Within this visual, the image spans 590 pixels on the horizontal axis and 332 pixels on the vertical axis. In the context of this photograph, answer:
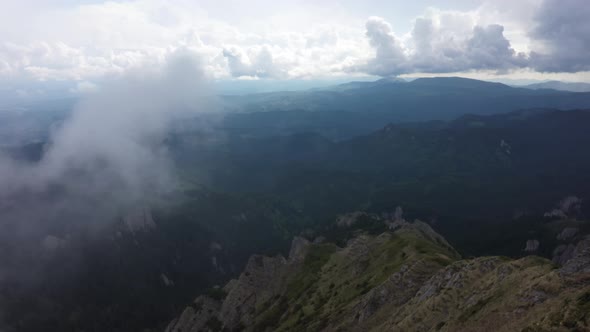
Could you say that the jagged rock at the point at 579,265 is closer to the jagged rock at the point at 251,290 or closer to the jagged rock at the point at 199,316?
the jagged rock at the point at 251,290

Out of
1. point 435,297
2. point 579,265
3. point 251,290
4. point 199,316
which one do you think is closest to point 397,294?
point 435,297

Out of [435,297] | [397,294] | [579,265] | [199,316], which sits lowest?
[199,316]

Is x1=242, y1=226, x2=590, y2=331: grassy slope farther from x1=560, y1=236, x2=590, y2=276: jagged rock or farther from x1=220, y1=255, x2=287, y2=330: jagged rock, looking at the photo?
x1=220, y1=255, x2=287, y2=330: jagged rock

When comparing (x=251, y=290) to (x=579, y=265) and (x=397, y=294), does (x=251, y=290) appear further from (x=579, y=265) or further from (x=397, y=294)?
(x=579, y=265)

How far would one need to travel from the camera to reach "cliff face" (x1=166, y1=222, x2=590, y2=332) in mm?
48250

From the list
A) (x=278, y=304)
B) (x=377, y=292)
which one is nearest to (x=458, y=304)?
(x=377, y=292)

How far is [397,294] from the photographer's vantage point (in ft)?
270

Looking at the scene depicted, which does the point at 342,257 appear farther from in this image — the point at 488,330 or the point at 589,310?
the point at 589,310

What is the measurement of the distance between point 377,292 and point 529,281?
36.8 metres

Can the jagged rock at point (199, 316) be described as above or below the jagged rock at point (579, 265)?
below

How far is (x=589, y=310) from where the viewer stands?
3781 centimetres

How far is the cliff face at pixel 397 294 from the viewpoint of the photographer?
48250 millimetres

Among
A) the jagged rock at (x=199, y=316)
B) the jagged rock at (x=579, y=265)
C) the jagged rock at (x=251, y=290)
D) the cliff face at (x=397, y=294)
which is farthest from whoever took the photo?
the jagged rock at (x=199, y=316)

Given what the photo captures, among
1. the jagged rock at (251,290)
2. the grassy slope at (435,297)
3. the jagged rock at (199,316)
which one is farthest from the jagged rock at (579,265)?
the jagged rock at (199,316)
